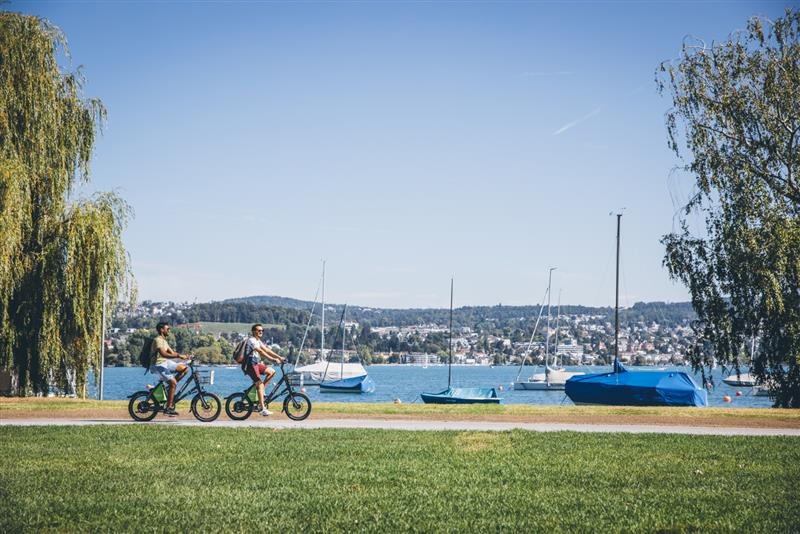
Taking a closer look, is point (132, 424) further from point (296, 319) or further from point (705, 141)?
point (296, 319)

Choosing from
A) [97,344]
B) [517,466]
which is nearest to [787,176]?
[517,466]

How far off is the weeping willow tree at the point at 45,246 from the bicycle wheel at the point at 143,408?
8733 mm

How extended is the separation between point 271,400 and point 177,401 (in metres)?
1.96

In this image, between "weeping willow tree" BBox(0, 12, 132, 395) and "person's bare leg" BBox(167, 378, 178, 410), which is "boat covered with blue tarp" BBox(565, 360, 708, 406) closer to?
"weeping willow tree" BBox(0, 12, 132, 395)

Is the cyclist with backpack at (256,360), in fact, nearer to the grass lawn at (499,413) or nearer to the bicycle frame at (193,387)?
the bicycle frame at (193,387)

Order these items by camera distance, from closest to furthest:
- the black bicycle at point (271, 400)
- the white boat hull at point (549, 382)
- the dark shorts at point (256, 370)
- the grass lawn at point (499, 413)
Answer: the dark shorts at point (256, 370) → the black bicycle at point (271, 400) → the grass lawn at point (499, 413) → the white boat hull at point (549, 382)

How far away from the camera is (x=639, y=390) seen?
39.5m

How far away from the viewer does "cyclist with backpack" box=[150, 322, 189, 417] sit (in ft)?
53.9

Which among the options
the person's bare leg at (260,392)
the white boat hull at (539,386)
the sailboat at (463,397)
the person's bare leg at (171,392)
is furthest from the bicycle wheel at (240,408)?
the white boat hull at (539,386)

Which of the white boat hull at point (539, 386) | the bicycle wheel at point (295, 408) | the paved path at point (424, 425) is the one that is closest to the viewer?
the paved path at point (424, 425)

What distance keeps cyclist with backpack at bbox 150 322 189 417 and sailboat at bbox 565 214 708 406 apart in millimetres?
28052

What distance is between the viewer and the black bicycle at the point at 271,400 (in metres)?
17.4

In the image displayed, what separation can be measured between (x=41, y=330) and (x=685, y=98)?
23.5 m

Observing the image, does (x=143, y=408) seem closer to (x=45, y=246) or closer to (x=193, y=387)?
(x=193, y=387)
